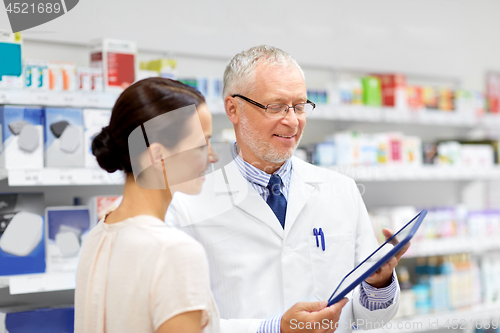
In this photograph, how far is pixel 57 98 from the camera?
2.08 meters

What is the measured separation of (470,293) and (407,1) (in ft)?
7.52

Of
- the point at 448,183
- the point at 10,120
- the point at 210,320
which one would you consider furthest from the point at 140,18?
the point at 448,183

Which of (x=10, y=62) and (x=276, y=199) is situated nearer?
(x=276, y=199)

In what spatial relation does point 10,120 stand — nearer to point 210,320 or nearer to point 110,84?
point 110,84

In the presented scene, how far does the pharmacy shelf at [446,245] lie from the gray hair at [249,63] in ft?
6.22

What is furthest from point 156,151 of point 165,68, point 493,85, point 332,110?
point 493,85

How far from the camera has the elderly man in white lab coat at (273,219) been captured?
61.7 inches

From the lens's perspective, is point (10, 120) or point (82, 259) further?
point (10, 120)

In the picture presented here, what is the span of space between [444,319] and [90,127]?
2.61 meters

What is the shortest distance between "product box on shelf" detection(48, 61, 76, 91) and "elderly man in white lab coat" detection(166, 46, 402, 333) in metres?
0.79

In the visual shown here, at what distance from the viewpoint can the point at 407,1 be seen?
3.97 metres

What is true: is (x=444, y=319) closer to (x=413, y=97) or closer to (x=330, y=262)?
(x=413, y=97)

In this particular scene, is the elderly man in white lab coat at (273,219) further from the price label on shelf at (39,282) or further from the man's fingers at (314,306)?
the price label on shelf at (39,282)

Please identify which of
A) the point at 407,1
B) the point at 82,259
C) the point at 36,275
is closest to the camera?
the point at 82,259
